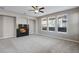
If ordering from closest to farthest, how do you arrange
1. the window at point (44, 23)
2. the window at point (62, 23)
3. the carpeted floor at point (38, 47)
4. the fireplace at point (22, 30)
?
the carpeted floor at point (38, 47) < the window at point (62, 23) < the fireplace at point (22, 30) < the window at point (44, 23)

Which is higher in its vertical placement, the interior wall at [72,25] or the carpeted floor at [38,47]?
the interior wall at [72,25]

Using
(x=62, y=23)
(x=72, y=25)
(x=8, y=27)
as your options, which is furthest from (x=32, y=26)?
(x=72, y=25)

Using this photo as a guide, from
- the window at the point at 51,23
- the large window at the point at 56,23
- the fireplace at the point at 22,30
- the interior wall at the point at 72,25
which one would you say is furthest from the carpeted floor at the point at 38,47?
the window at the point at 51,23

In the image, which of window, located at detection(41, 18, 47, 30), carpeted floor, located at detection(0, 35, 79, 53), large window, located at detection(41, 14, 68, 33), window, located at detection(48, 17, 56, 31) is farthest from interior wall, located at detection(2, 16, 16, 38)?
window, located at detection(48, 17, 56, 31)

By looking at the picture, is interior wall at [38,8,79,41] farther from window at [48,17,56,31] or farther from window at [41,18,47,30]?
window at [41,18,47,30]

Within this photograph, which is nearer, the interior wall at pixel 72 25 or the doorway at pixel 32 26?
the interior wall at pixel 72 25

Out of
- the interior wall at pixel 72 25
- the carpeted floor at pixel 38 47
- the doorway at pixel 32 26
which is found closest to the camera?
the carpeted floor at pixel 38 47

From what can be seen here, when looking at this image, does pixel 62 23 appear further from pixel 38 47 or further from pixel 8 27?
pixel 8 27

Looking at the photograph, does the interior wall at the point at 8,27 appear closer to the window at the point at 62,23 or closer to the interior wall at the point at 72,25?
the window at the point at 62,23

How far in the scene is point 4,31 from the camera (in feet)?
21.7

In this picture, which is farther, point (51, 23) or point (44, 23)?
point (44, 23)

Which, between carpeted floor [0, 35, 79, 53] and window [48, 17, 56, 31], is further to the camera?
window [48, 17, 56, 31]

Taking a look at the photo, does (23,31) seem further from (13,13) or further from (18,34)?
(13,13)
